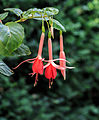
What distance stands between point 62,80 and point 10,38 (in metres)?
1.78

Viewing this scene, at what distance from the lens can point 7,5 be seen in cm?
192

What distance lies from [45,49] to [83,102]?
2.24ft

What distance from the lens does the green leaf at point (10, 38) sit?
44 cm

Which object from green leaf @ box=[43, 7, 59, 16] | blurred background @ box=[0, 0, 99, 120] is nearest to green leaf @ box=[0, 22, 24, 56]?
green leaf @ box=[43, 7, 59, 16]

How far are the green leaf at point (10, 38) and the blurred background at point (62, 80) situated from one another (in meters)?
A: 1.30

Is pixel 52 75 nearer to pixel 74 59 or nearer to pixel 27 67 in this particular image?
pixel 27 67

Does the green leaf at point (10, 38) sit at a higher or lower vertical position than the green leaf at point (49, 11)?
lower

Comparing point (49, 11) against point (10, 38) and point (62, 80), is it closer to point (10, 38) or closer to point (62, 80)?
point (10, 38)

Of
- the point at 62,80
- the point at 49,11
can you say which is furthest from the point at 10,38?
the point at 62,80

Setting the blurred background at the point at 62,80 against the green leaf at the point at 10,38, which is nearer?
the green leaf at the point at 10,38

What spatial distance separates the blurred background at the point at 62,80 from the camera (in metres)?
1.89

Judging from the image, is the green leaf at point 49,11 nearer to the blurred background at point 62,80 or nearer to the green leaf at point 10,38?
the green leaf at point 10,38

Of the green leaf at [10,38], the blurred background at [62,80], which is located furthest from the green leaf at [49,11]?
the blurred background at [62,80]

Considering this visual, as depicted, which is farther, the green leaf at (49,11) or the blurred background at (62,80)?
the blurred background at (62,80)
